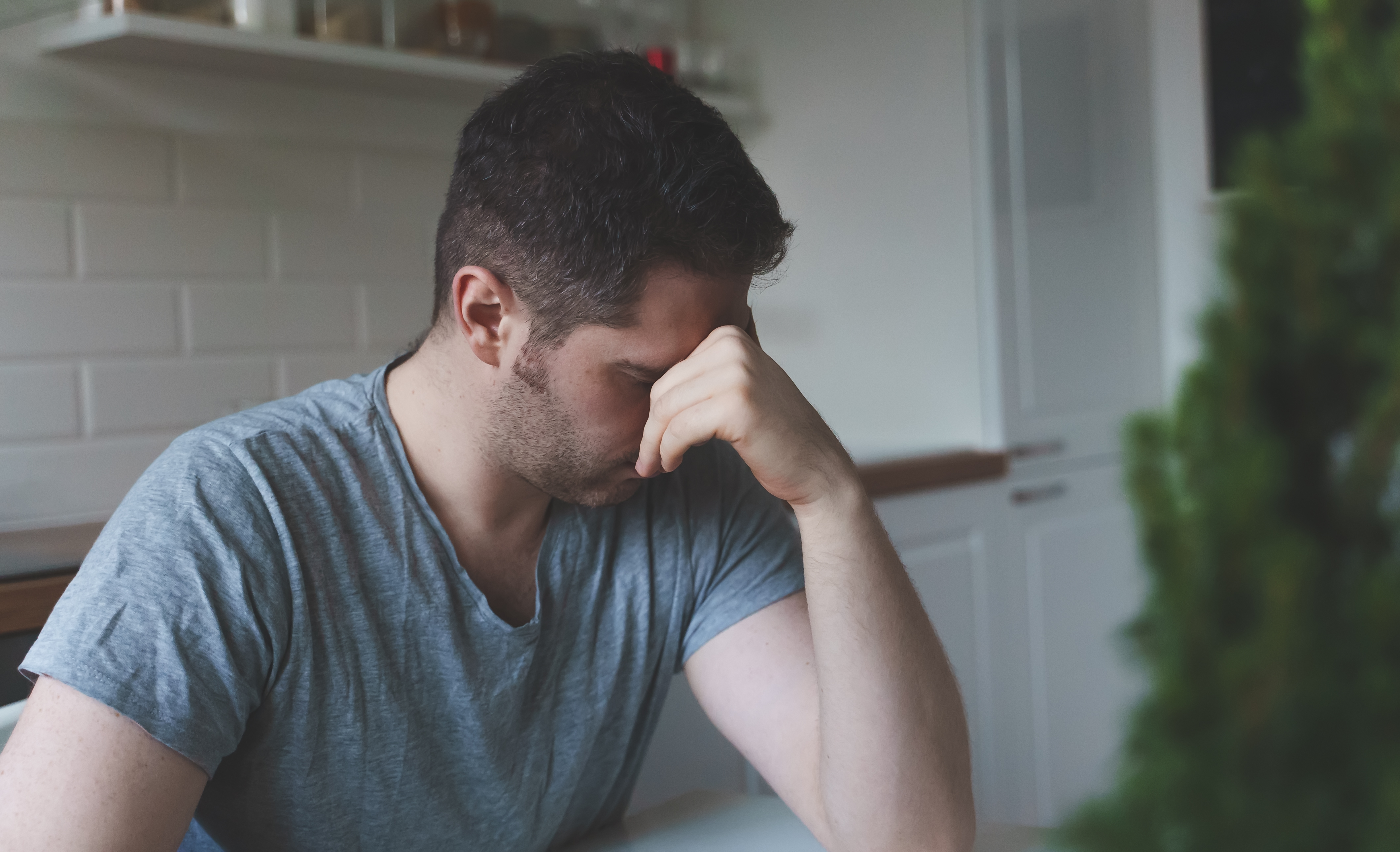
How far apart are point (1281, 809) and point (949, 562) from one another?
212 centimetres

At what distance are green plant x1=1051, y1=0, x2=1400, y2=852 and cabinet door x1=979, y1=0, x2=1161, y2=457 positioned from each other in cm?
226

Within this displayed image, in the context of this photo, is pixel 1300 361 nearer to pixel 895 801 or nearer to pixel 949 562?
pixel 895 801

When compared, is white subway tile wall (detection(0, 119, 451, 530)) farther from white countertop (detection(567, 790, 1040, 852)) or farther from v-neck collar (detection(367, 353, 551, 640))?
white countertop (detection(567, 790, 1040, 852))

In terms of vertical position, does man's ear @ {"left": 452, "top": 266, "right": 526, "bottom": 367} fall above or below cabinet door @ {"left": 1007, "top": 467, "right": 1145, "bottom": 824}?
above

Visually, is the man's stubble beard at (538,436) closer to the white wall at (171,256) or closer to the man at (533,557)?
the man at (533,557)

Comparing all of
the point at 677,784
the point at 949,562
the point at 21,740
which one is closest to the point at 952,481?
the point at 949,562

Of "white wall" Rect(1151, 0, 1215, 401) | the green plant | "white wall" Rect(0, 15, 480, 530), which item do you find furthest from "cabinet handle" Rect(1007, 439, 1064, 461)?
the green plant

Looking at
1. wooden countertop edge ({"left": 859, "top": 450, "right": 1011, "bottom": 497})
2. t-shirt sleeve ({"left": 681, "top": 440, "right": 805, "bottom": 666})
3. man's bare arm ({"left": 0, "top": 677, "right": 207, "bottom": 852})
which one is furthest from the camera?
wooden countertop edge ({"left": 859, "top": 450, "right": 1011, "bottom": 497})

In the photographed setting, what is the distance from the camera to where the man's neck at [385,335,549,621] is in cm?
110

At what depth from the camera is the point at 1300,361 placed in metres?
0.22

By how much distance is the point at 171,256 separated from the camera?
77.0 inches

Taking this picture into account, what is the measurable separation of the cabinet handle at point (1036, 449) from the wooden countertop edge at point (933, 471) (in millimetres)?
36

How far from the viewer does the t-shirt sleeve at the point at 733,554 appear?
3.99 ft

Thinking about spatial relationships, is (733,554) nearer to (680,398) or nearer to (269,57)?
(680,398)
